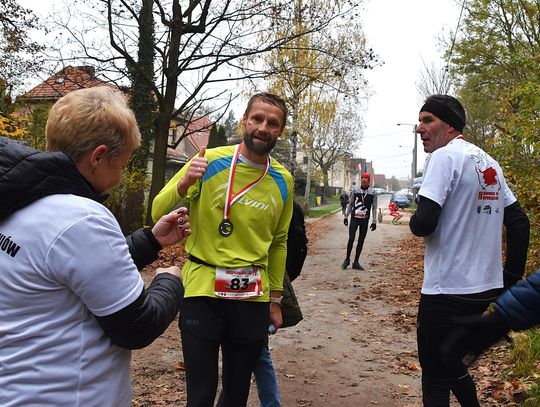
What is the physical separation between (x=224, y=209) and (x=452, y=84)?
2449cm

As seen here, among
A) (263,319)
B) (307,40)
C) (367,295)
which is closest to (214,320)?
(263,319)

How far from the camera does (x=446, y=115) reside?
10.0 feet

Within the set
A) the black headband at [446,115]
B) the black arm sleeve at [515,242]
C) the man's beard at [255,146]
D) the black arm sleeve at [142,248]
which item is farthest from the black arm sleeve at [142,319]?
the black arm sleeve at [515,242]

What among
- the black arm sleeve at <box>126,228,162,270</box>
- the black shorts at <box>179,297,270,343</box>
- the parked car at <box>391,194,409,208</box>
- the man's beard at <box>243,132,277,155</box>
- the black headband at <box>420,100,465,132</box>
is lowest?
the parked car at <box>391,194,409,208</box>

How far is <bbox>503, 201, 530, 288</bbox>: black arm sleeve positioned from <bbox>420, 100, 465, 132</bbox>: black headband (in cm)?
59

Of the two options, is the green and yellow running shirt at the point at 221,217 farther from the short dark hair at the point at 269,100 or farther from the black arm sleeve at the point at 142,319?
the black arm sleeve at the point at 142,319

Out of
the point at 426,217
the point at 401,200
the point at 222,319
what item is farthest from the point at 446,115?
the point at 401,200

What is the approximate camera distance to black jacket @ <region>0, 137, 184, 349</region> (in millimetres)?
1420

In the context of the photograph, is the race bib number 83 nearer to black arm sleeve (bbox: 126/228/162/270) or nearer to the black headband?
black arm sleeve (bbox: 126/228/162/270)

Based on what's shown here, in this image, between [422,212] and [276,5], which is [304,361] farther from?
[276,5]

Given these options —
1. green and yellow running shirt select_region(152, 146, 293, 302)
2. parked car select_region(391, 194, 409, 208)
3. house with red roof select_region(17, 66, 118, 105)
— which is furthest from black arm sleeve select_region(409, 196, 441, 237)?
parked car select_region(391, 194, 409, 208)

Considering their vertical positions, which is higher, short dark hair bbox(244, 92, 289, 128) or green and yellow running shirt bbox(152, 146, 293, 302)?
short dark hair bbox(244, 92, 289, 128)

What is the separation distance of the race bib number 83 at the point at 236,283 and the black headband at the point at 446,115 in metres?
1.45

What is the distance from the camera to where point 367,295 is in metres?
8.66
